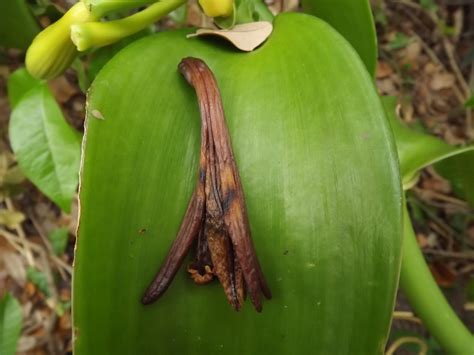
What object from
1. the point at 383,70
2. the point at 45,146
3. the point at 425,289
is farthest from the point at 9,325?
the point at 383,70

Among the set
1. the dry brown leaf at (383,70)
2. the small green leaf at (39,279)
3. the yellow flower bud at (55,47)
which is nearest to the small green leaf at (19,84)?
the yellow flower bud at (55,47)

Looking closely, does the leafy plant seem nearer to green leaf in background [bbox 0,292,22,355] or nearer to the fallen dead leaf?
green leaf in background [bbox 0,292,22,355]

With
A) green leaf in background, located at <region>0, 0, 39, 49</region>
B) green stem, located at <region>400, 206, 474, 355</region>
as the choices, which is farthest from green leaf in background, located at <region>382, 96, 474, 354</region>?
green leaf in background, located at <region>0, 0, 39, 49</region>

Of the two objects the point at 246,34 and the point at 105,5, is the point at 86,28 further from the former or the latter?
the point at 246,34

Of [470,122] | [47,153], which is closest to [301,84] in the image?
[47,153]

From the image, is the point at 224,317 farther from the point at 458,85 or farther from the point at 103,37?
the point at 458,85
